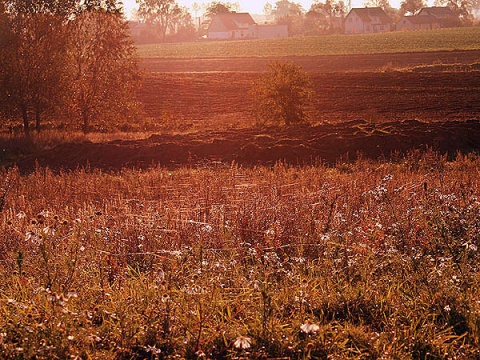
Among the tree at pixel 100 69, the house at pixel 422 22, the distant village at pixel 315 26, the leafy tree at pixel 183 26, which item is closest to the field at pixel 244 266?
the tree at pixel 100 69

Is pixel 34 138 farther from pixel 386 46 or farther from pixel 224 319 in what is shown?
pixel 386 46

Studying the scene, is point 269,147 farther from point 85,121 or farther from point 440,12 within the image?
point 440,12

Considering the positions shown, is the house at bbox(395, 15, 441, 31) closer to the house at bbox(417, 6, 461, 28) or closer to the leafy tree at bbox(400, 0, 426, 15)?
the house at bbox(417, 6, 461, 28)

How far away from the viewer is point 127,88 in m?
29.7

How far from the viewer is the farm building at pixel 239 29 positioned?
132 m

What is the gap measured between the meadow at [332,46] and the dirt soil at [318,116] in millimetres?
8480

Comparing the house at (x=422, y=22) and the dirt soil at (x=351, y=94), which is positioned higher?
the house at (x=422, y=22)

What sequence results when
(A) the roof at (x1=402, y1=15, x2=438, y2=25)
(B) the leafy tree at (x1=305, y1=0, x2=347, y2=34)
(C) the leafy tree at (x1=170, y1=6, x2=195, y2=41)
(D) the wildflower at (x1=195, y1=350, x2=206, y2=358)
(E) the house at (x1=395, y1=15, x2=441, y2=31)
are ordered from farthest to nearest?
1. (B) the leafy tree at (x1=305, y1=0, x2=347, y2=34)
2. (C) the leafy tree at (x1=170, y1=6, x2=195, y2=41)
3. (A) the roof at (x1=402, y1=15, x2=438, y2=25)
4. (E) the house at (x1=395, y1=15, x2=441, y2=31)
5. (D) the wildflower at (x1=195, y1=350, x2=206, y2=358)

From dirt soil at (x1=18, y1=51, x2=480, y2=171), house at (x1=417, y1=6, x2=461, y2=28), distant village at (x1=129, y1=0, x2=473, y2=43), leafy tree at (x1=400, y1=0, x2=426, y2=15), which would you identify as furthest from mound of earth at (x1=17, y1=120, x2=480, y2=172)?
leafy tree at (x1=400, y1=0, x2=426, y2=15)

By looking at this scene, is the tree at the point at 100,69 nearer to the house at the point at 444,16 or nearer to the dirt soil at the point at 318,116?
the dirt soil at the point at 318,116

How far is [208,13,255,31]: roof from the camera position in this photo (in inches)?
5217

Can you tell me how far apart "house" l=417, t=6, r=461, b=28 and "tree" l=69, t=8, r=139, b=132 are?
3978 inches

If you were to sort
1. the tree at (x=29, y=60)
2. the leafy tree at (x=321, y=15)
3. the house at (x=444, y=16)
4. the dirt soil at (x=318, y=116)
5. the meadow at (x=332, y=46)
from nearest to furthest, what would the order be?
the dirt soil at (x=318, y=116), the tree at (x=29, y=60), the meadow at (x=332, y=46), the house at (x=444, y=16), the leafy tree at (x=321, y=15)

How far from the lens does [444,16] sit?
432ft
